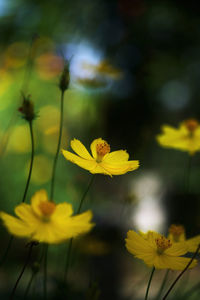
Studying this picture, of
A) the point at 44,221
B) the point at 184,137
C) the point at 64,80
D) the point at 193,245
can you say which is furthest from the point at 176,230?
the point at 184,137

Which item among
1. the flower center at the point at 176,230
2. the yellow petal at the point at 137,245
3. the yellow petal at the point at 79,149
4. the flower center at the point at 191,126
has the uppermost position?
the flower center at the point at 191,126

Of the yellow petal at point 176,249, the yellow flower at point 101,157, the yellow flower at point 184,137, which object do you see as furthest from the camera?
the yellow flower at point 184,137

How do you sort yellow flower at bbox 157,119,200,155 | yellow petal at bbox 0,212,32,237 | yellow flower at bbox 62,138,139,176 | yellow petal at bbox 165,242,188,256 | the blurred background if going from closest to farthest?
yellow petal at bbox 0,212,32,237
yellow petal at bbox 165,242,188,256
yellow flower at bbox 62,138,139,176
yellow flower at bbox 157,119,200,155
the blurred background

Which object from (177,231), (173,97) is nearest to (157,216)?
(173,97)

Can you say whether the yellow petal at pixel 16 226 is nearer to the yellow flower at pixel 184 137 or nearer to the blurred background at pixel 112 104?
the yellow flower at pixel 184 137

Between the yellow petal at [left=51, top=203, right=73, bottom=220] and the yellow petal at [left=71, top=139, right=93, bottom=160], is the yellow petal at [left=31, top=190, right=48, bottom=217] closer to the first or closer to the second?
the yellow petal at [left=51, top=203, right=73, bottom=220]

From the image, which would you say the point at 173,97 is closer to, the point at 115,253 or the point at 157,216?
the point at 157,216

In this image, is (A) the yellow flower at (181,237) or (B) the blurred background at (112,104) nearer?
(A) the yellow flower at (181,237)

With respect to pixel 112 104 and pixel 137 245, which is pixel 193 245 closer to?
pixel 137 245

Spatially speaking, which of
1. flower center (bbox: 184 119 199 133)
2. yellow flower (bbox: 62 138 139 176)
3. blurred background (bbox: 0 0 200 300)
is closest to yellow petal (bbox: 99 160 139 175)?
yellow flower (bbox: 62 138 139 176)

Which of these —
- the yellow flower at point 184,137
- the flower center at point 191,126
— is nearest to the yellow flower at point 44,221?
the yellow flower at point 184,137
